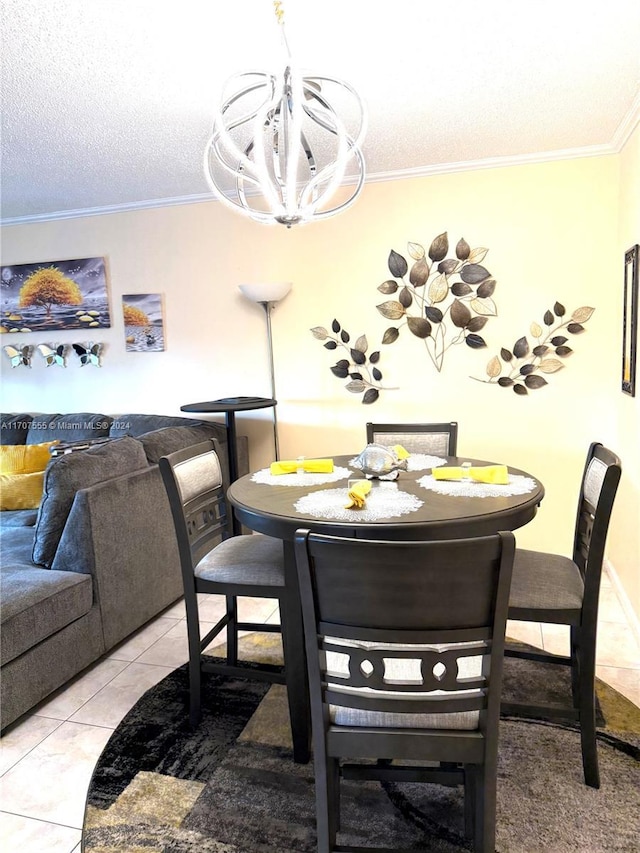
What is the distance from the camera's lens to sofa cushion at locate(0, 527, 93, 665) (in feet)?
6.24

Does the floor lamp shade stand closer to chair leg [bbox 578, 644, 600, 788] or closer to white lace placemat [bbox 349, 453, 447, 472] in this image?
white lace placemat [bbox 349, 453, 447, 472]

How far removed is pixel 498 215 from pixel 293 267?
4.21 feet

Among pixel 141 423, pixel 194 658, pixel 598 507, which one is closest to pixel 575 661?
pixel 598 507

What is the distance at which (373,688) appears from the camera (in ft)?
3.71

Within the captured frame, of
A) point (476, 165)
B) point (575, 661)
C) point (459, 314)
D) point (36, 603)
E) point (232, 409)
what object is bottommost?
point (575, 661)

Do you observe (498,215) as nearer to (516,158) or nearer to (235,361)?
(516,158)

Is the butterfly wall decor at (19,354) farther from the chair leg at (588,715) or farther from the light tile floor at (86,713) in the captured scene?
the chair leg at (588,715)

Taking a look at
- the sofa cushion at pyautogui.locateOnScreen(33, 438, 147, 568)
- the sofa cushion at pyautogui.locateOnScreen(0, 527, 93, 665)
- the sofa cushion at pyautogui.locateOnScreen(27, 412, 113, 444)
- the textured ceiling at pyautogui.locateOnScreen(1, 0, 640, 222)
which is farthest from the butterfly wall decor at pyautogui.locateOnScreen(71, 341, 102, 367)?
the sofa cushion at pyautogui.locateOnScreen(0, 527, 93, 665)

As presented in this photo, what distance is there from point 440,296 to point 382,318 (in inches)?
14.7

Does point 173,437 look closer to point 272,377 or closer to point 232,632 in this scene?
point 272,377

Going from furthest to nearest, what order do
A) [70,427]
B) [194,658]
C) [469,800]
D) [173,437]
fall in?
[70,427] < [173,437] < [194,658] < [469,800]

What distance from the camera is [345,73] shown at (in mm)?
2121

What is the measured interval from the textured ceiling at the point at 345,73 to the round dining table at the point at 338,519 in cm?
153

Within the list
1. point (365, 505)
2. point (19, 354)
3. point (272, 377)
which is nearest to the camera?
point (365, 505)
